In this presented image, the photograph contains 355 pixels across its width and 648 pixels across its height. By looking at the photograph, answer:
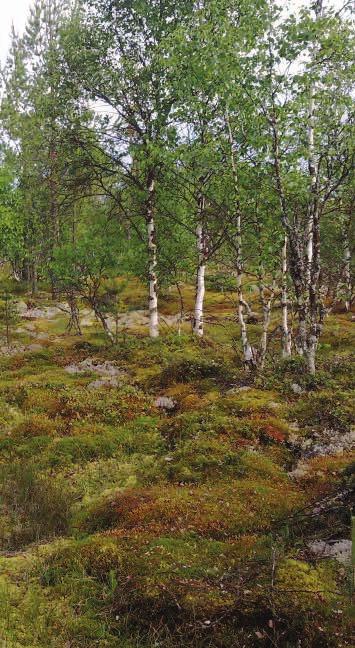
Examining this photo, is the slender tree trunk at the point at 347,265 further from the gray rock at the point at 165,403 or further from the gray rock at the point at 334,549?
the gray rock at the point at 334,549

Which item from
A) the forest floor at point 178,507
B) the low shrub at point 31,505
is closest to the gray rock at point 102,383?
the forest floor at point 178,507

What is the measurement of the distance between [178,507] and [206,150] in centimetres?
1232

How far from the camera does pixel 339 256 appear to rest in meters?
37.9

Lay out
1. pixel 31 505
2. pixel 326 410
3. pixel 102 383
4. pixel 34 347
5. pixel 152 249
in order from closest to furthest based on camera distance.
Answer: pixel 31 505 < pixel 326 410 < pixel 102 383 < pixel 152 249 < pixel 34 347

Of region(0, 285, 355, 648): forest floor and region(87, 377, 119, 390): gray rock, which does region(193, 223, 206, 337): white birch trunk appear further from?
region(87, 377, 119, 390): gray rock

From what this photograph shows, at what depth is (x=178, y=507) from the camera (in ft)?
27.5

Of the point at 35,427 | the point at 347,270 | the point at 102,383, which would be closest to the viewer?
the point at 35,427

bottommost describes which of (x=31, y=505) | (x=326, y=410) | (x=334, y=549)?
(x=31, y=505)

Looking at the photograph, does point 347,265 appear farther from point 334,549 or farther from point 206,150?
point 334,549

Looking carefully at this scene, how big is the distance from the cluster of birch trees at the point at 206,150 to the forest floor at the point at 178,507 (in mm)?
3641

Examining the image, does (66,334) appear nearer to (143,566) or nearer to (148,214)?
(148,214)

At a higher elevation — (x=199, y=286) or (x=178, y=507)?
(x=199, y=286)

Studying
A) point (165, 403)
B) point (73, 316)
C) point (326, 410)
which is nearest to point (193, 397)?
point (165, 403)

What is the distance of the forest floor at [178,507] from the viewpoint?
5629 millimetres
